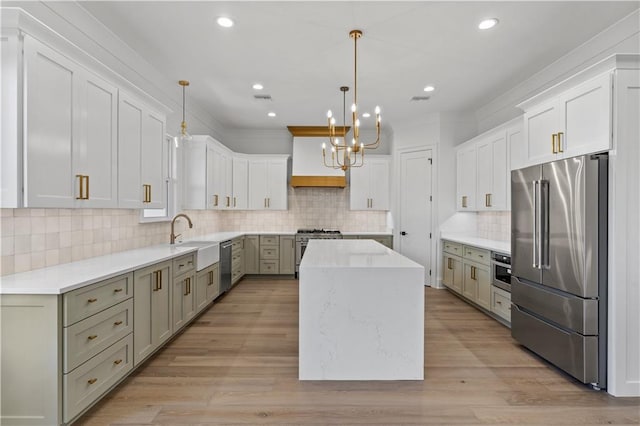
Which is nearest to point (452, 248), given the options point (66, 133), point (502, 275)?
point (502, 275)

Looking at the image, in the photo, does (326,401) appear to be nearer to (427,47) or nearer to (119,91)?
(119,91)

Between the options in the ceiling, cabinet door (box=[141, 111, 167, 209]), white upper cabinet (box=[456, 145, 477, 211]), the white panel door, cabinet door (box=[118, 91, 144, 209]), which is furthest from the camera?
the white panel door

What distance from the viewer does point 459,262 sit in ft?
16.4

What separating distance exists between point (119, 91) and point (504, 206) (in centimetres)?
436

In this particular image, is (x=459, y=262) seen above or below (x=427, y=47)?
below

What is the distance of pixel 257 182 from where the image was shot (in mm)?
6723

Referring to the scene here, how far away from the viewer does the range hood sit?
661 cm

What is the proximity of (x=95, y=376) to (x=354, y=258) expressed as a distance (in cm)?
203

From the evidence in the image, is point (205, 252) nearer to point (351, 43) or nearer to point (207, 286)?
point (207, 286)

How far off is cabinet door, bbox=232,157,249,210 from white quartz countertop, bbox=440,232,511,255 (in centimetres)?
370

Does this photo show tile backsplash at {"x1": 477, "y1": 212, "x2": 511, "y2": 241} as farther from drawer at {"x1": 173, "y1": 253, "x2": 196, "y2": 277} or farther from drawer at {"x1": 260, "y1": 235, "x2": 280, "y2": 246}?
drawer at {"x1": 173, "y1": 253, "x2": 196, "y2": 277}

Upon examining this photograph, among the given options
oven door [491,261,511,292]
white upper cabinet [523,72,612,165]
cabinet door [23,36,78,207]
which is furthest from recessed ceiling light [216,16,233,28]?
oven door [491,261,511,292]

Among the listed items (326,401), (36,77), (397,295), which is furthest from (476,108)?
(36,77)

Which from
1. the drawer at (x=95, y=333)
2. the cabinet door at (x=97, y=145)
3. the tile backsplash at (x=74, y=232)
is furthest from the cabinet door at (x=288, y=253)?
the drawer at (x=95, y=333)
